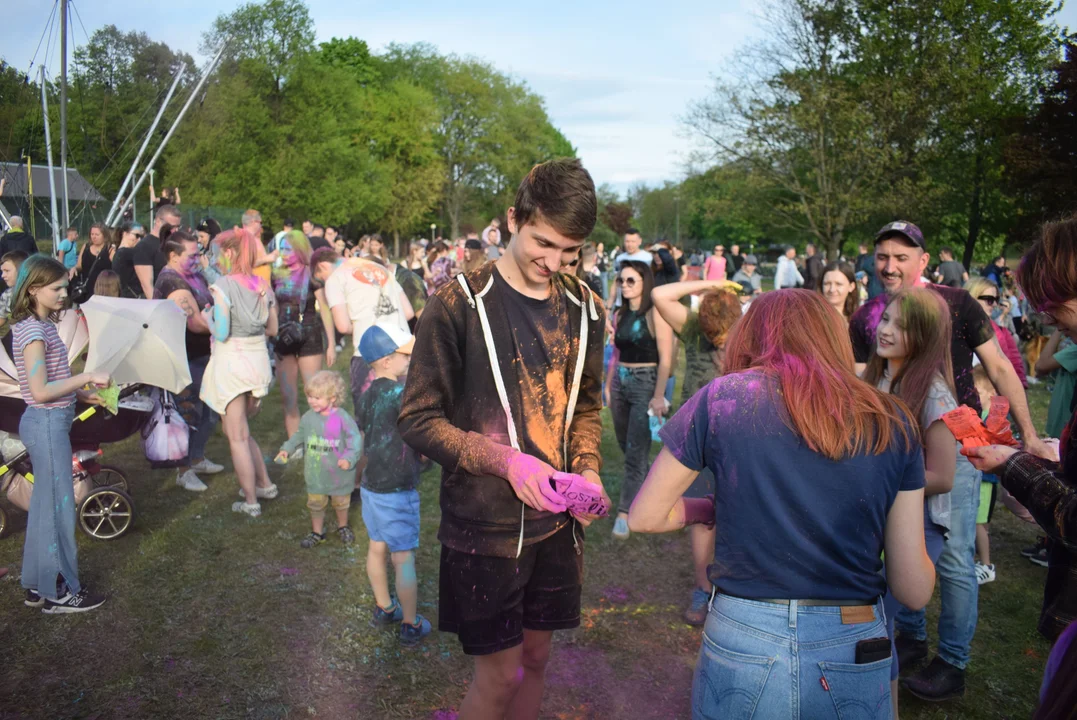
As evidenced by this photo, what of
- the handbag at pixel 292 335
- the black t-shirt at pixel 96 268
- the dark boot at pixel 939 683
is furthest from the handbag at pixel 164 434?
the dark boot at pixel 939 683

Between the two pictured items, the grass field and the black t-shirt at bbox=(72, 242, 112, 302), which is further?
the black t-shirt at bbox=(72, 242, 112, 302)

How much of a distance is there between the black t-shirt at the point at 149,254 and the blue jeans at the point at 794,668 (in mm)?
8042

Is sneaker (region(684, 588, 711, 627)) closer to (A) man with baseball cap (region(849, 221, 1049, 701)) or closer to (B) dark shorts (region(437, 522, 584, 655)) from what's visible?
(A) man with baseball cap (region(849, 221, 1049, 701))

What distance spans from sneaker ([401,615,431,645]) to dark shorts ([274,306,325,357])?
3326mm

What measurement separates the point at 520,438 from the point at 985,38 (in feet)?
96.4

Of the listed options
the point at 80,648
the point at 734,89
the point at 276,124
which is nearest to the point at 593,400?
the point at 80,648

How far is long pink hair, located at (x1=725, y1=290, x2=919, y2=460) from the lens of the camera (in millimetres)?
1940

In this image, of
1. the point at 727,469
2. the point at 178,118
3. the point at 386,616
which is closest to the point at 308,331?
the point at 386,616

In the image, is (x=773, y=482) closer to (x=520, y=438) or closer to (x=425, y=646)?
(x=520, y=438)

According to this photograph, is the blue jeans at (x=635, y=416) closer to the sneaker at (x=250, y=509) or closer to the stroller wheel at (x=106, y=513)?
the sneaker at (x=250, y=509)

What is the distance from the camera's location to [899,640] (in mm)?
3971

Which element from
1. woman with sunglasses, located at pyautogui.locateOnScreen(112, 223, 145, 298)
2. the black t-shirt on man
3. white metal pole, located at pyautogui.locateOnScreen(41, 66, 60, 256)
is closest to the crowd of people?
the black t-shirt on man

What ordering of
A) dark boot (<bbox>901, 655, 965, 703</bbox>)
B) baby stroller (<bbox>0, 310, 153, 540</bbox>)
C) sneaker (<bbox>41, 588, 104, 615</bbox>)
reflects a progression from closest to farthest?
1. dark boot (<bbox>901, 655, 965, 703</bbox>)
2. sneaker (<bbox>41, 588, 104, 615</bbox>)
3. baby stroller (<bbox>0, 310, 153, 540</bbox>)

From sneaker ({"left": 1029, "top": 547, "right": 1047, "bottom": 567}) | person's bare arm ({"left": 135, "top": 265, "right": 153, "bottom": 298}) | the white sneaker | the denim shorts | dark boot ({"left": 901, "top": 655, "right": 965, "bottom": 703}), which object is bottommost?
sneaker ({"left": 1029, "top": 547, "right": 1047, "bottom": 567})
